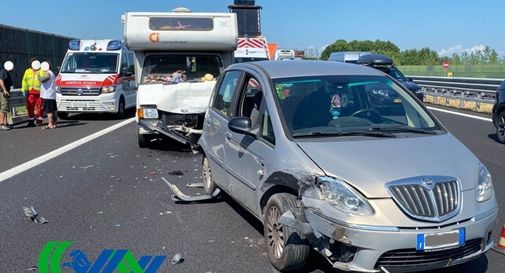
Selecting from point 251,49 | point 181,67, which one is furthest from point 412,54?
point 181,67

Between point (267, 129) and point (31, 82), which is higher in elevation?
point (31, 82)

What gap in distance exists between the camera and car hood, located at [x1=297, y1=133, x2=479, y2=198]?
397cm

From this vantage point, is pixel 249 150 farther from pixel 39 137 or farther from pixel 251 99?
pixel 39 137

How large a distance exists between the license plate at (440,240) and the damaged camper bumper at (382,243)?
0.04 feet

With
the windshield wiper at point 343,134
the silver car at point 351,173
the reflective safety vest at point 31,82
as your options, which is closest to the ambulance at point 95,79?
the reflective safety vest at point 31,82

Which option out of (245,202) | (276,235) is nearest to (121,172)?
(245,202)

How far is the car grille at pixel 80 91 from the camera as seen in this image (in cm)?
1669

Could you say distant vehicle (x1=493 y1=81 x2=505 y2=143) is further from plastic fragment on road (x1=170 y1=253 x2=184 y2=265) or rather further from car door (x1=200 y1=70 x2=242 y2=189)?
plastic fragment on road (x1=170 y1=253 x2=184 y2=265)

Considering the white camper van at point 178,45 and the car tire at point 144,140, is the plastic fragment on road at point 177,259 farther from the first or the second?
the car tire at point 144,140

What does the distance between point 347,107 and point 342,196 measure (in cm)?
147

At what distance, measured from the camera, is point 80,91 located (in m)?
16.7

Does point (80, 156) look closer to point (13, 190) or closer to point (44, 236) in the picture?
point (13, 190)

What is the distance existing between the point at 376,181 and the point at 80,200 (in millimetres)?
4344

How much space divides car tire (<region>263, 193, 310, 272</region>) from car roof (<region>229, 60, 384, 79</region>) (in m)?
1.43
